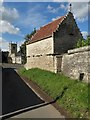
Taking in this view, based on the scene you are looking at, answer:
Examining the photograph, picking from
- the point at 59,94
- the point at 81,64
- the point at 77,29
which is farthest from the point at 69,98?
the point at 77,29

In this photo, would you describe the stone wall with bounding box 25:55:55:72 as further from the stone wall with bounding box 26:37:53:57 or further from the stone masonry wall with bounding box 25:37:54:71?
the stone wall with bounding box 26:37:53:57

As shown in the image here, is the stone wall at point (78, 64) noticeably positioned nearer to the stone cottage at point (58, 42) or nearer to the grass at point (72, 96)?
the grass at point (72, 96)

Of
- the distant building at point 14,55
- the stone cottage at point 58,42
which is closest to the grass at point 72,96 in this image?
the stone cottage at point 58,42

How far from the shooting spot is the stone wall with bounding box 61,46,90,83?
18.6 metres

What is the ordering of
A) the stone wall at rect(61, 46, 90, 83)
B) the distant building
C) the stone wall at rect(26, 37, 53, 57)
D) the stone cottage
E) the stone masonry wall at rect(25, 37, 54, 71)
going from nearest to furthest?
the stone wall at rect(61, 46, 90, 83)
the stone cottage
the stone masonry wall at rect(25, 37, 54, 71)
the stone wall at rect(26, 37, 53, 57)
the distant building

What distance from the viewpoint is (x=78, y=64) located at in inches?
808

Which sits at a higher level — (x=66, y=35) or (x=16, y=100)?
(x=66, y=35)

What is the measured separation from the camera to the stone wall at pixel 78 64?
1859 cm

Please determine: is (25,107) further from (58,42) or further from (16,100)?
(58,42)

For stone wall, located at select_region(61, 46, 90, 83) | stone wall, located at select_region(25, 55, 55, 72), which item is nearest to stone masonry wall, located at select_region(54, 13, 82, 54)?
stone wall, located at select_region(25, 55, 55, 72)

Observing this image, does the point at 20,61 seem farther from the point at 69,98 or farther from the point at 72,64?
the point at 69,98

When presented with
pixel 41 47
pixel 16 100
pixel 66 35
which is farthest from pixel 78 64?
pixel 41 47

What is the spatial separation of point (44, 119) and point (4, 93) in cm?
708

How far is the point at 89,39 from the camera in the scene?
85.8ft
